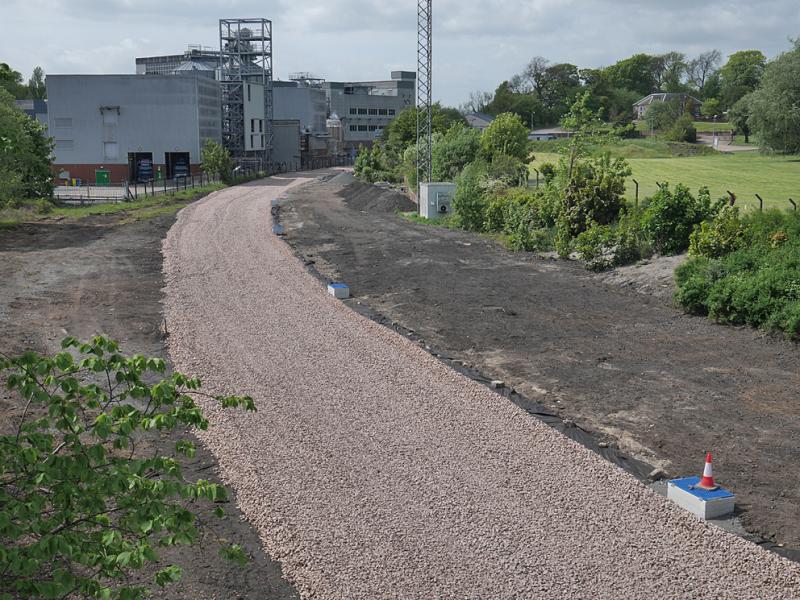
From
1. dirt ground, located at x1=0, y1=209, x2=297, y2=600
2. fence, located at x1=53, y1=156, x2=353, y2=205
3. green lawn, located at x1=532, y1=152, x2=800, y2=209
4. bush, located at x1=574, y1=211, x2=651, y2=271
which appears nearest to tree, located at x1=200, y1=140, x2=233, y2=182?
fence, located at x1=53, y1=156, x2=353, y2=205

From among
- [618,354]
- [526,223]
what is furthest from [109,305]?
[526,223]

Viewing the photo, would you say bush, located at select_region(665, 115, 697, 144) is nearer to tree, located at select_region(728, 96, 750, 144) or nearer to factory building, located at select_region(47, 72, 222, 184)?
tree, located at select_region(728, 96, 750, 144)

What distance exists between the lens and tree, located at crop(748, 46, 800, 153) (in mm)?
58781

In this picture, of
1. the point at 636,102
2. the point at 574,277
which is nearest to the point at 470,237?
the point at 574,277

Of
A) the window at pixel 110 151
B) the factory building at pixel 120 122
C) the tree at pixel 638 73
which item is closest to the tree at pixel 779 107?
the factory building at pixel 120 122

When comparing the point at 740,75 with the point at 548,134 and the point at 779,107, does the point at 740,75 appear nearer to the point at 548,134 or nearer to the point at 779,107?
the point at 548,134

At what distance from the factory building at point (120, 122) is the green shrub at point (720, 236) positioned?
51.7m

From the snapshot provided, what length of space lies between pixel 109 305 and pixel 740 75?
118 m

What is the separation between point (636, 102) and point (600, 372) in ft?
424

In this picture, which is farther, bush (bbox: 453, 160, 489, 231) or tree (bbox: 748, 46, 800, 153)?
tree (bbox: 748, 46, 800, 153)

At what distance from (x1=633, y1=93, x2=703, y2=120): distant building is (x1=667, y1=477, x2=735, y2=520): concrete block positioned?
12159cm

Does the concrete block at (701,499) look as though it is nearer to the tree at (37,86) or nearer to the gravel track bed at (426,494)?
the gravel track bed at (426,494)

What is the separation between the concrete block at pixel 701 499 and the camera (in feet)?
30.2

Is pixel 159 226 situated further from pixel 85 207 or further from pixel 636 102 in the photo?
pixel 636 102
